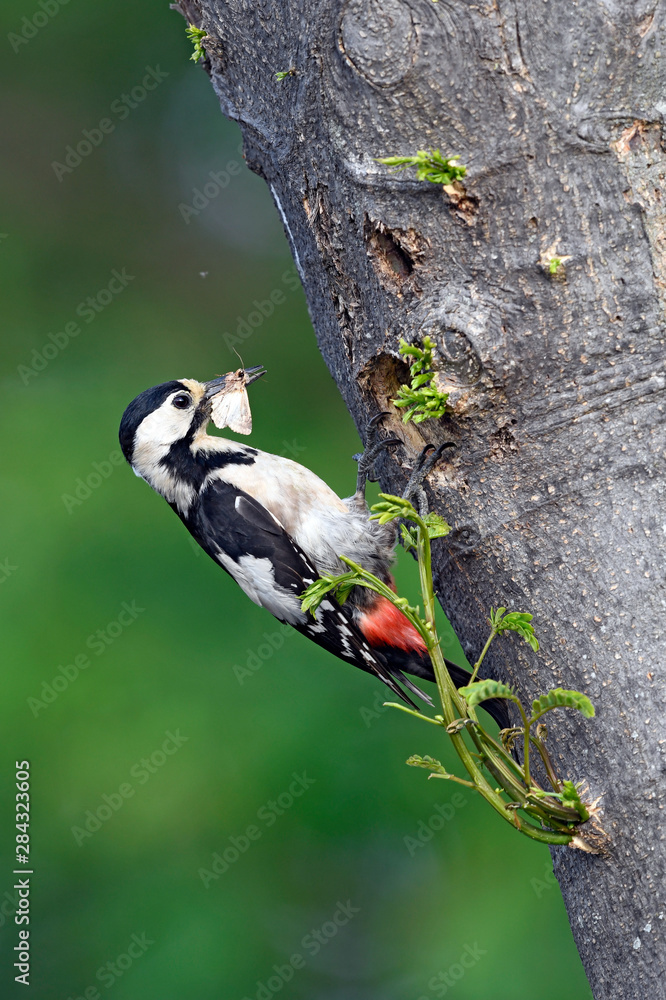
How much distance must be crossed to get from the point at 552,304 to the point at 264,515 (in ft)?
4.40

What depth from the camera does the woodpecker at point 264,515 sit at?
8.17 ft

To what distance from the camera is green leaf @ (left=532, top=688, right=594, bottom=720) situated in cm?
116

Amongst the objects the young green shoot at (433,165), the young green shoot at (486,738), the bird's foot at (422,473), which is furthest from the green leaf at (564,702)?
the young green shoot at (433,165)

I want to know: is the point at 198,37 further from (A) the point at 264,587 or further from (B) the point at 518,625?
(A) the point at 264,587

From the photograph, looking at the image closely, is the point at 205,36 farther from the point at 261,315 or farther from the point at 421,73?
the point at 261,315

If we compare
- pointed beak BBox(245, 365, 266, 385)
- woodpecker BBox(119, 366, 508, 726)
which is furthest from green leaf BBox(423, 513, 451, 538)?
pointed beak BBox(245, 365, 266, 385)

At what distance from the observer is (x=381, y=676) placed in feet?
7.72

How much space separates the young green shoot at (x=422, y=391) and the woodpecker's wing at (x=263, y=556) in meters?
1.07

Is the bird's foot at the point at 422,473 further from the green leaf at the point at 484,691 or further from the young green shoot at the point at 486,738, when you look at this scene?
the green leaf at the point at 484,691

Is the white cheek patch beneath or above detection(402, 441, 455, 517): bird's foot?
beneath

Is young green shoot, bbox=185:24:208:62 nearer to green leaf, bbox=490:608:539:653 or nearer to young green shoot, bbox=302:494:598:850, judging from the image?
young green shoot, bbox=302:494:598:850

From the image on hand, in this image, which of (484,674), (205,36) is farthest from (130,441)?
(484,674)

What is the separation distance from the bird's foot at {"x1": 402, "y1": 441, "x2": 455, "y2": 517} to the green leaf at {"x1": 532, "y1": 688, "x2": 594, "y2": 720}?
0.48 metres

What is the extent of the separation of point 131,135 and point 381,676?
4.23m
